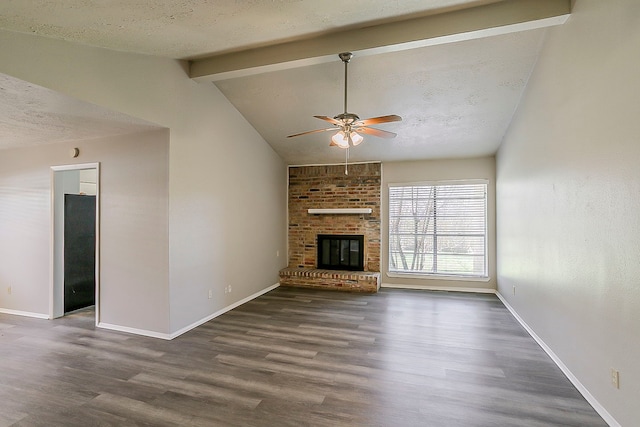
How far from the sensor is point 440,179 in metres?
6.06

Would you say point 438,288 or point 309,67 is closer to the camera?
point 309,67

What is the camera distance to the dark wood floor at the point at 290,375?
218 centimetres

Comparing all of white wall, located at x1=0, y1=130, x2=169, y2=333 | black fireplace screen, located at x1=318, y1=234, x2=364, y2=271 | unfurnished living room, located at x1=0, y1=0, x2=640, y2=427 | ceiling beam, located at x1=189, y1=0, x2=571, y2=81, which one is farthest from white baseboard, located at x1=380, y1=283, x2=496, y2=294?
ceiling beam, located at x1=189, y1=0, x2=571, y2=81

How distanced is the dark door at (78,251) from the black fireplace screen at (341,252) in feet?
13.6

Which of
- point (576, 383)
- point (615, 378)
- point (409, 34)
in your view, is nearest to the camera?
point (615, 378)

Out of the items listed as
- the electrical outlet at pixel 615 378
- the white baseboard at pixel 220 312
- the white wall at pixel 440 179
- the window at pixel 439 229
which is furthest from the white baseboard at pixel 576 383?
the white baseboard at pixel 220 312

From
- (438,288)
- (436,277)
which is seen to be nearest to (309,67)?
(436,277)

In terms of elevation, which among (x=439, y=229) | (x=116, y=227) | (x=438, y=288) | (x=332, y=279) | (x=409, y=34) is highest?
(x=409, y=34)

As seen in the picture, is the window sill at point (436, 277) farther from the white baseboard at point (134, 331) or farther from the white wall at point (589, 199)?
the white baseboard at point (134, 331)

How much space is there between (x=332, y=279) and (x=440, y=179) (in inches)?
118

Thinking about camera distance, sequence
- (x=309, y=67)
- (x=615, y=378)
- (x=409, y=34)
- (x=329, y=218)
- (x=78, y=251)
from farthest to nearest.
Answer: (x=329, y=218)
(x=78, y=251)
(x=309, y=67)
(x=409, y=34)
(x=615, y=378)

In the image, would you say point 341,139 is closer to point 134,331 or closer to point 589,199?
point 589,199

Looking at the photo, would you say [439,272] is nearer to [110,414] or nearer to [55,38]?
[110,414]

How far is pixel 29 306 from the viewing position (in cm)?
438
